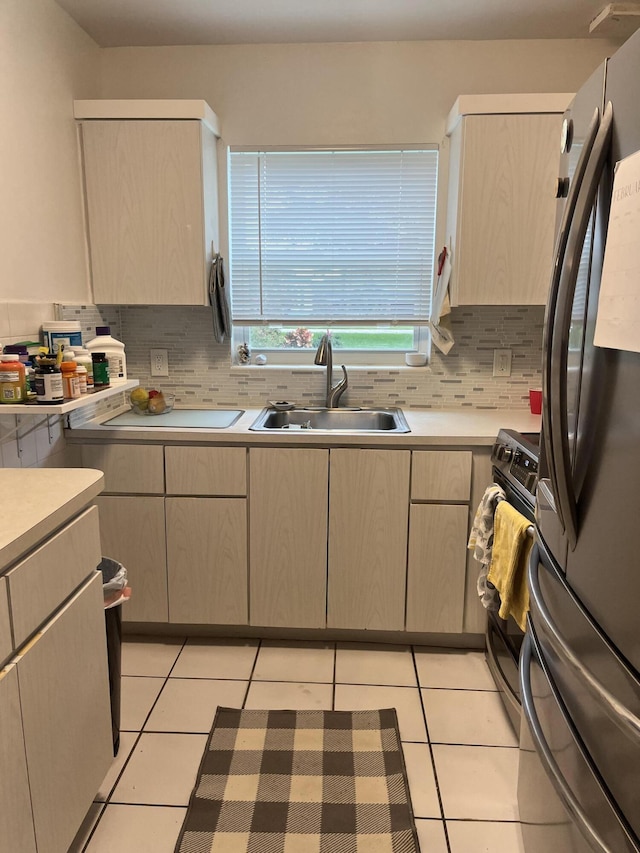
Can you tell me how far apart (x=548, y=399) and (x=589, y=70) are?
2.20 metres

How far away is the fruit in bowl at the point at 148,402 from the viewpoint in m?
2.67

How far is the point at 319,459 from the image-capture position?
7.66 ft

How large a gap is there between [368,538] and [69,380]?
1.24 metres

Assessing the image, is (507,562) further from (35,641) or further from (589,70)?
(589,70)

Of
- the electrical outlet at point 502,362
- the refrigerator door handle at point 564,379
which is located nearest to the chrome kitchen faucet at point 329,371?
the electrical outlet at point 502,362

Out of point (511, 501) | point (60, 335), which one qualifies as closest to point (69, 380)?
point (60, 335)

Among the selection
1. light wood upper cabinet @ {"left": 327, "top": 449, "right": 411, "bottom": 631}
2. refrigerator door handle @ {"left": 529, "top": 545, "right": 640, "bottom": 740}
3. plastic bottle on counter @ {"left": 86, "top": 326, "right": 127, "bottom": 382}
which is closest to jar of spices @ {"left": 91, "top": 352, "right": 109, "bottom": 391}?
plastic bottle on counter @ {"left": 86, "top": 326, "right": 127, "bottom": 382}

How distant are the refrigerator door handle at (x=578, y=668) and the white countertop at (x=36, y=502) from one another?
3.41 feet

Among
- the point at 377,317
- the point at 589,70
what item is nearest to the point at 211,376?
the point at 377,317

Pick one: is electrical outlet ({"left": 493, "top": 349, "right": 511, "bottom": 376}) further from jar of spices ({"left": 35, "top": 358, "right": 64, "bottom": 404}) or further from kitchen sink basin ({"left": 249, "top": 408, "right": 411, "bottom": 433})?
jar of spices ({"left": 35, "top": 358, "right": 64, "bottom": 404})

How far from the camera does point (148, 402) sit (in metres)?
2.67

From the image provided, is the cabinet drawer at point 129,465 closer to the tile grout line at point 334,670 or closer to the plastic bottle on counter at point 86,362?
the plastic bottle on counter at point 86,362

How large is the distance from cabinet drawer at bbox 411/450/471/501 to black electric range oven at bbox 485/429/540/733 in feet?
0.38

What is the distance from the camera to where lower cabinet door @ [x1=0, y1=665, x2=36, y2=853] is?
3.73ft
